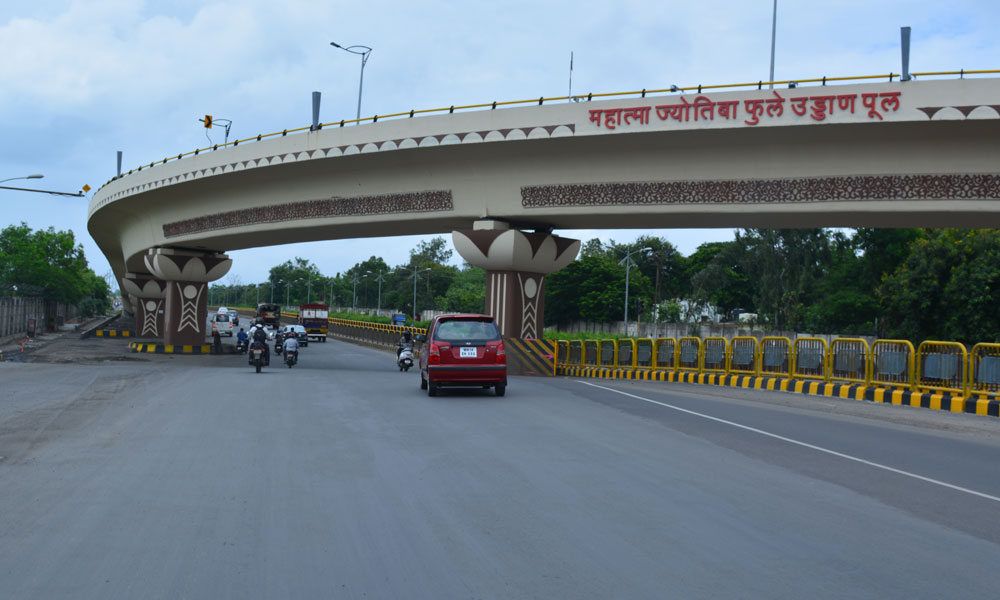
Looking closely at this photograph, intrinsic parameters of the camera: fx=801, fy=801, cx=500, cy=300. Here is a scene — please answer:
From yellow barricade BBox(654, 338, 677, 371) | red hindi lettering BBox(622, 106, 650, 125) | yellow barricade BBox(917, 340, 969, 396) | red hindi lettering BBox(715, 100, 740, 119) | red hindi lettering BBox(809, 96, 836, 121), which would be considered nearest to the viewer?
yellow barricade BBox(917, 340, 969, 396)

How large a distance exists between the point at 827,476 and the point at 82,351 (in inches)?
1426

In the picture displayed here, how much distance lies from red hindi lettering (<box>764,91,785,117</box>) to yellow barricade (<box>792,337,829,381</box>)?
223 inches

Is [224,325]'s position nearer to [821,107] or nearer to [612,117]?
[612,117]

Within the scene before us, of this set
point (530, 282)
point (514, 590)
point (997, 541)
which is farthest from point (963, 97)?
point (514, 590)

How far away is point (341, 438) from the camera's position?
1034cm

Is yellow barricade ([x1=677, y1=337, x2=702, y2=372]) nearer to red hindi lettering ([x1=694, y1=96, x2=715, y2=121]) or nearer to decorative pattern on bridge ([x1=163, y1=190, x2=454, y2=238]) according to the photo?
red hindi lettering ([x1=694, y1=96, x2=715, y2=121])

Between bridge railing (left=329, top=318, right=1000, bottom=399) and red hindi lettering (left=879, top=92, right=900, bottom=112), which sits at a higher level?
red hindi lettering (left=879, top=92, right=900, bottom=112)

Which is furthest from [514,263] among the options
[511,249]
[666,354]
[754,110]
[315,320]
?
[315,320]

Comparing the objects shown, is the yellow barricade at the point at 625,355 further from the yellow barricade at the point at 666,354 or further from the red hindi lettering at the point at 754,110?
the red hindi lettering at the point at 754,110

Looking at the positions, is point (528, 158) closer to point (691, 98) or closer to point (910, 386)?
point (691, 98)

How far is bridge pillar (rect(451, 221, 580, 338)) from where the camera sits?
25438 mm

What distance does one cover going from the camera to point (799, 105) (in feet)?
64.9

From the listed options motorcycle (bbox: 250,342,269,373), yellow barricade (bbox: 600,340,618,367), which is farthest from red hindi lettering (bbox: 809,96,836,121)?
motorcycle (bbox: 250,342,269,373)

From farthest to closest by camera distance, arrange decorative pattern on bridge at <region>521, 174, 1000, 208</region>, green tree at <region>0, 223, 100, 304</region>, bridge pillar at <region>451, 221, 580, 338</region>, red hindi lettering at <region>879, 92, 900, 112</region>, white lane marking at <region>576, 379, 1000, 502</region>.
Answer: green tree at <region>0, 223, 100, 304</region>
bridge pillar at <region>451, 221, 580, 338</region>
decorative pattern on bridge at <region>521, 174, 1000, 208</region>
red hindi lettering at <region>879, 92, 900, 112</region>
white lane marking at <region>576, 379, 1000, 502</region>
